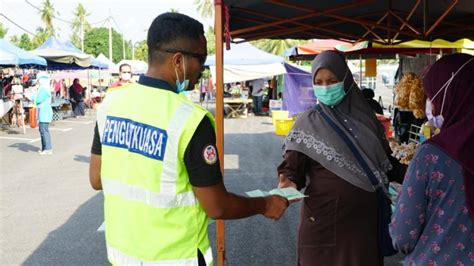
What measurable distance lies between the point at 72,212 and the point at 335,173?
4746 millimetres

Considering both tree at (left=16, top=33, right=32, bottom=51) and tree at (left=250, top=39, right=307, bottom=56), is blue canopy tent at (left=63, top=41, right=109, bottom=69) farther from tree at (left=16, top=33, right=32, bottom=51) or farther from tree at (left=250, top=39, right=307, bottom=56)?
tree at (left=16, top=33, right=32, bottom=51)

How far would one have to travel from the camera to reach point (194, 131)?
1.67 metres

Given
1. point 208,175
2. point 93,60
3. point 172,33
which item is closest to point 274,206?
point 208,175

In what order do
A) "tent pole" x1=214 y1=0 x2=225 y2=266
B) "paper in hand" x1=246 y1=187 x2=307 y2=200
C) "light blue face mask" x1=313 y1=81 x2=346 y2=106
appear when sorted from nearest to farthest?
"paper in hand" x1=246 y1=187 x2=307 y2=200 → "light blue face mask" x1=313 y1=81 x2=346 y2=106 → "tent pole" x1=214 y1=0 x2=225 y2=266

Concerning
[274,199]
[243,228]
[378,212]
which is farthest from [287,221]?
[274,199]

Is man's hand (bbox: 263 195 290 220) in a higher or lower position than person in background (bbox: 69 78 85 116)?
lower

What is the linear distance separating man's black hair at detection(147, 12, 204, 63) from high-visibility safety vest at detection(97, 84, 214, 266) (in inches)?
6.7

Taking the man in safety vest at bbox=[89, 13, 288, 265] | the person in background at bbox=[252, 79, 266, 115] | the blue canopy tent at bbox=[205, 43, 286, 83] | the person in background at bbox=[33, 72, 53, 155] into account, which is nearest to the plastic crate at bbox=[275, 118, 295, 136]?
the blue canopy tent at bbox=[205, 43, 286, 83]

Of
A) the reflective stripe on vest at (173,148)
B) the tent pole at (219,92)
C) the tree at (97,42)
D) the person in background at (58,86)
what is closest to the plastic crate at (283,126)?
the tent pole at (219,92)

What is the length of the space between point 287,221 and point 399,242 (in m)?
4.07

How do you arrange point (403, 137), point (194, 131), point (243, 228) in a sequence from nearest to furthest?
point (194, 131)
point (243, 228)
point (403, 137)

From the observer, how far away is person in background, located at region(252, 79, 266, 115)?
2111 centimetres

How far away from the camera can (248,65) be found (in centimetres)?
1698

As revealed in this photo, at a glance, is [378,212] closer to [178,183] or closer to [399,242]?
[399,242]
